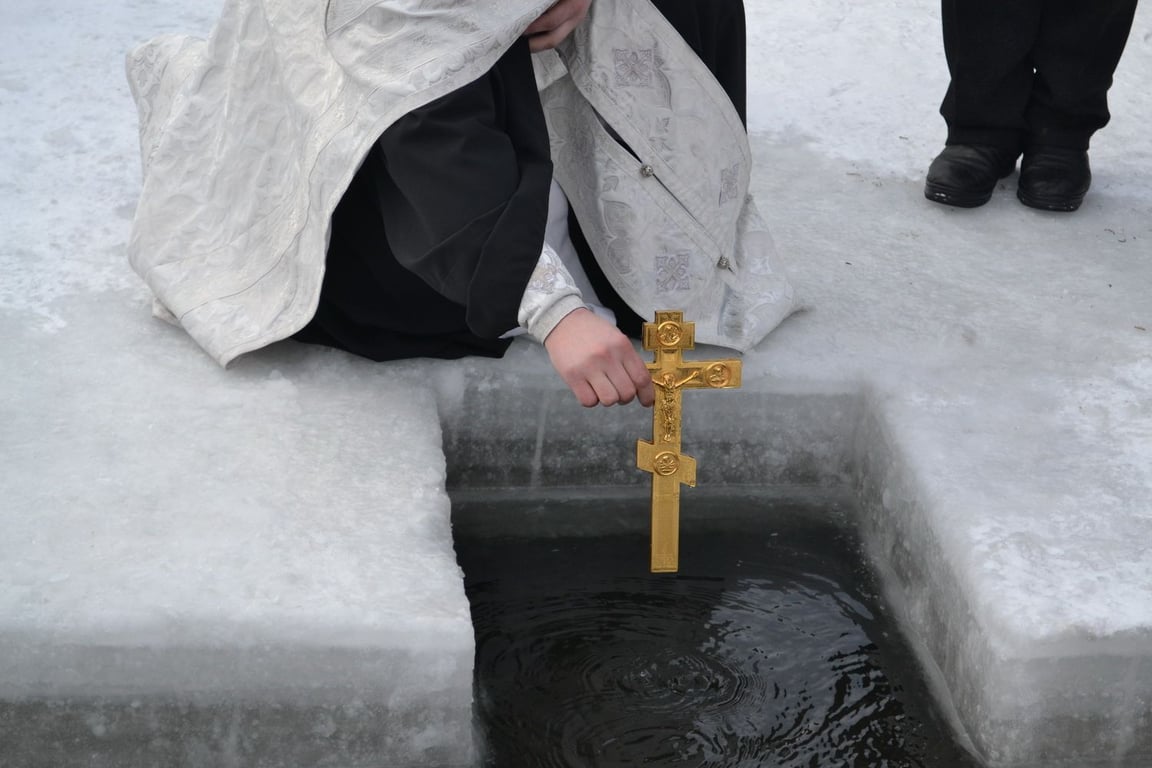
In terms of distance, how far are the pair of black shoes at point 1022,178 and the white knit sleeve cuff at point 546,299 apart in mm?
1298

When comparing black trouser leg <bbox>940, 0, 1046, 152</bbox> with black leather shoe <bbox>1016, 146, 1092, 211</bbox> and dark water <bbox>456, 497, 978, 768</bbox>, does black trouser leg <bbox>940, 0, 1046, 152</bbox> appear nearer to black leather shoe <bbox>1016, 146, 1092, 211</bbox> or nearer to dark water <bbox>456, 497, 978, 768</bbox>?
black leather shoe <bbox>1016, 146, 1092, 211</bbox>

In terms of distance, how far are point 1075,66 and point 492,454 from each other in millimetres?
1374

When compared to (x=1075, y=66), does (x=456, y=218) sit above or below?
above

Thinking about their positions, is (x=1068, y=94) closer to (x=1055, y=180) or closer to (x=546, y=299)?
(x=1055, y=180)

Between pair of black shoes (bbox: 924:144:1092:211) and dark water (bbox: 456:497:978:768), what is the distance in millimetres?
889

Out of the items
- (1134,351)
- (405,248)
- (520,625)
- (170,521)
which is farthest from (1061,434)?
(170,521)

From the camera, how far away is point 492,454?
2.19 metres

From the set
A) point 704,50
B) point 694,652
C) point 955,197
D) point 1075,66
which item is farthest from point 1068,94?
point 694,652

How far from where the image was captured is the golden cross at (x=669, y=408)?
1.77 meters

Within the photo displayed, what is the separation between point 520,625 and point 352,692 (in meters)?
0.35

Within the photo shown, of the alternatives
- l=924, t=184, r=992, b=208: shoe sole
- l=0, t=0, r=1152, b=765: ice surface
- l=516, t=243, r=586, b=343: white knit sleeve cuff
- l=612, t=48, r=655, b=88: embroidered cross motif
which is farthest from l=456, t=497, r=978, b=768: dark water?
l=924, t=184, r=992, b=208: shoe sole

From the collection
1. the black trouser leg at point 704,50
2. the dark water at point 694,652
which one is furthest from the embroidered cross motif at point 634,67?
the dark water at point 694,652

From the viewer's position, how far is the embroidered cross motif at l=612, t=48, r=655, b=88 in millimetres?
2023

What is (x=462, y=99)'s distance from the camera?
5.80 ft
